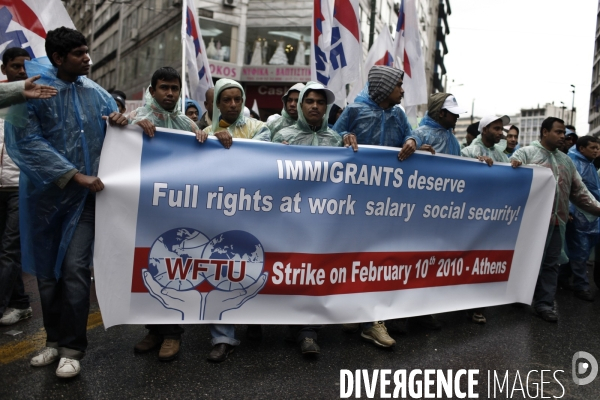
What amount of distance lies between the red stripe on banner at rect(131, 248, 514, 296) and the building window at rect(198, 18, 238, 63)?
20039 mm

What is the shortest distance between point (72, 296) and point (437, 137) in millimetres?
2903

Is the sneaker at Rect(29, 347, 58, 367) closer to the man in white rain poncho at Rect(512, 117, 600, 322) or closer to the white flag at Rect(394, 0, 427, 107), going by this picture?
the man in white rain poncho at Rect(512, 117, 600, 322)

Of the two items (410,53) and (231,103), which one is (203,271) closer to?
(231,103)

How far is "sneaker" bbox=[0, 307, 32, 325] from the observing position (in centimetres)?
394

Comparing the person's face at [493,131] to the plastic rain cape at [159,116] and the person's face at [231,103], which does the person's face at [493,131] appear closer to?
the person's face at [231,103]

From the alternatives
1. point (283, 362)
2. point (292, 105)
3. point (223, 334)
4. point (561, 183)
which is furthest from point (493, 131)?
point (223, 334)

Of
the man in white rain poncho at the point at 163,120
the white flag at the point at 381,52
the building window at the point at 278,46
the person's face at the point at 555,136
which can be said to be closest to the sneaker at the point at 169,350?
the man in white rain poncho at the point at 163,120

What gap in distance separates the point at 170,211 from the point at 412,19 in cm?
566

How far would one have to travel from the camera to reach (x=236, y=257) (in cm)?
343

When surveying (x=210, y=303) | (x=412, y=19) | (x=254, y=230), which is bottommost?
(x=210, y=303)

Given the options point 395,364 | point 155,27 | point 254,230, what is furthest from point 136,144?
point 155,27

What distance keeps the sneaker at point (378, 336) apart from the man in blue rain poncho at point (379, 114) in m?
1.29

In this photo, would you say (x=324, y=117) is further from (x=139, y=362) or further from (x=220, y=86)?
(x=139, y=362)

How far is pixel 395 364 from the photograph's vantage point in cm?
342
